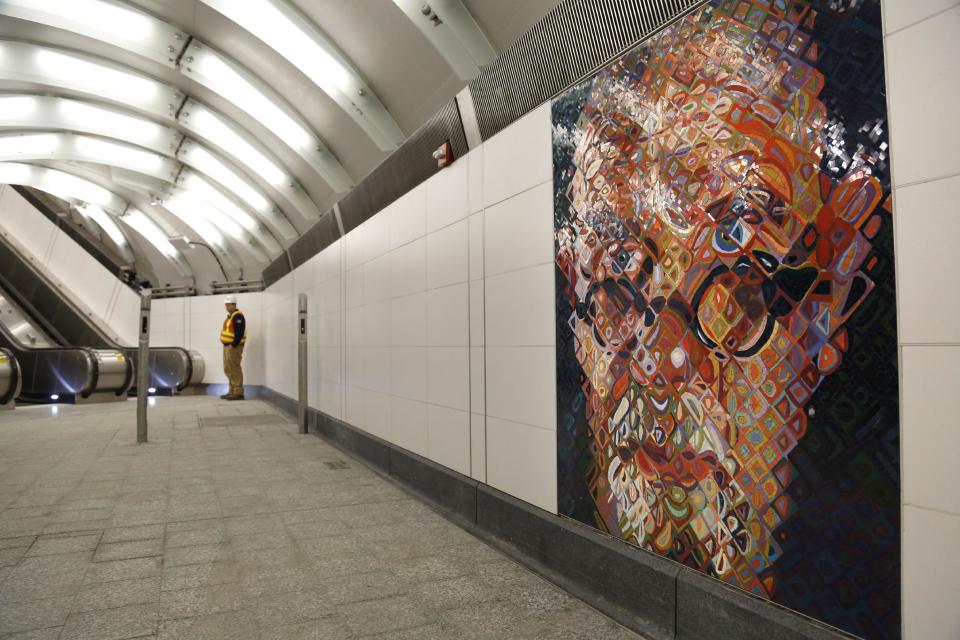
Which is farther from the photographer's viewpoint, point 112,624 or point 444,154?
point 444,154

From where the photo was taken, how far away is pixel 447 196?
4.51 m

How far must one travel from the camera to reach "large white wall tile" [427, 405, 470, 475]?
4152 millimetres

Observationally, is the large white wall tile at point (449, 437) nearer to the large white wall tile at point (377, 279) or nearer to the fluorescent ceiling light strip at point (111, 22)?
the large white wall tile at point (377, 279)

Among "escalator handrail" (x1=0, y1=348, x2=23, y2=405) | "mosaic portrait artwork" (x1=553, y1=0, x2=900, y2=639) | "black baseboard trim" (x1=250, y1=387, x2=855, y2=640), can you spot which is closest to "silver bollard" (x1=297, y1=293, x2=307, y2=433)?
"black baseboard trim" (x1=250, y1=387, x2=855, y2=640)

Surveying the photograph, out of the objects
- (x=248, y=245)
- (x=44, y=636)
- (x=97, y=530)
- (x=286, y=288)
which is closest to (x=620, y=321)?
(x=44, y=636)

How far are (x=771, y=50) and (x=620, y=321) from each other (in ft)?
3.83

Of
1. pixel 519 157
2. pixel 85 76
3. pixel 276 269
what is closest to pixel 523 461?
pixel 519 157

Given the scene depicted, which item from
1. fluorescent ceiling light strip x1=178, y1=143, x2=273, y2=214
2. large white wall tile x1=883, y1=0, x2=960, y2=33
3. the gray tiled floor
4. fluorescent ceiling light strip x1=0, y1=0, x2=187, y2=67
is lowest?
the gray tiled floor

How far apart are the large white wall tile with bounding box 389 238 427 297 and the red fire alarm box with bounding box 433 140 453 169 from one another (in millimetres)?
709

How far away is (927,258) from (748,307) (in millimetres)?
588

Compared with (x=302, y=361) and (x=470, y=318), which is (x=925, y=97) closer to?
(x=470, y=318)

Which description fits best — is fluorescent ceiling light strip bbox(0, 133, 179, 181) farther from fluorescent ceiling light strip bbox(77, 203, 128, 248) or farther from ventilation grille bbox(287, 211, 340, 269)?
fluorescent ceiling light strip bbox(77, 203, 128, 248)

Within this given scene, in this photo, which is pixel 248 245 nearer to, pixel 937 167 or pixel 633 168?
pixel 633 168

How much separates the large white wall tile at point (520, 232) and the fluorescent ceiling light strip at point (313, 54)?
2.48m
